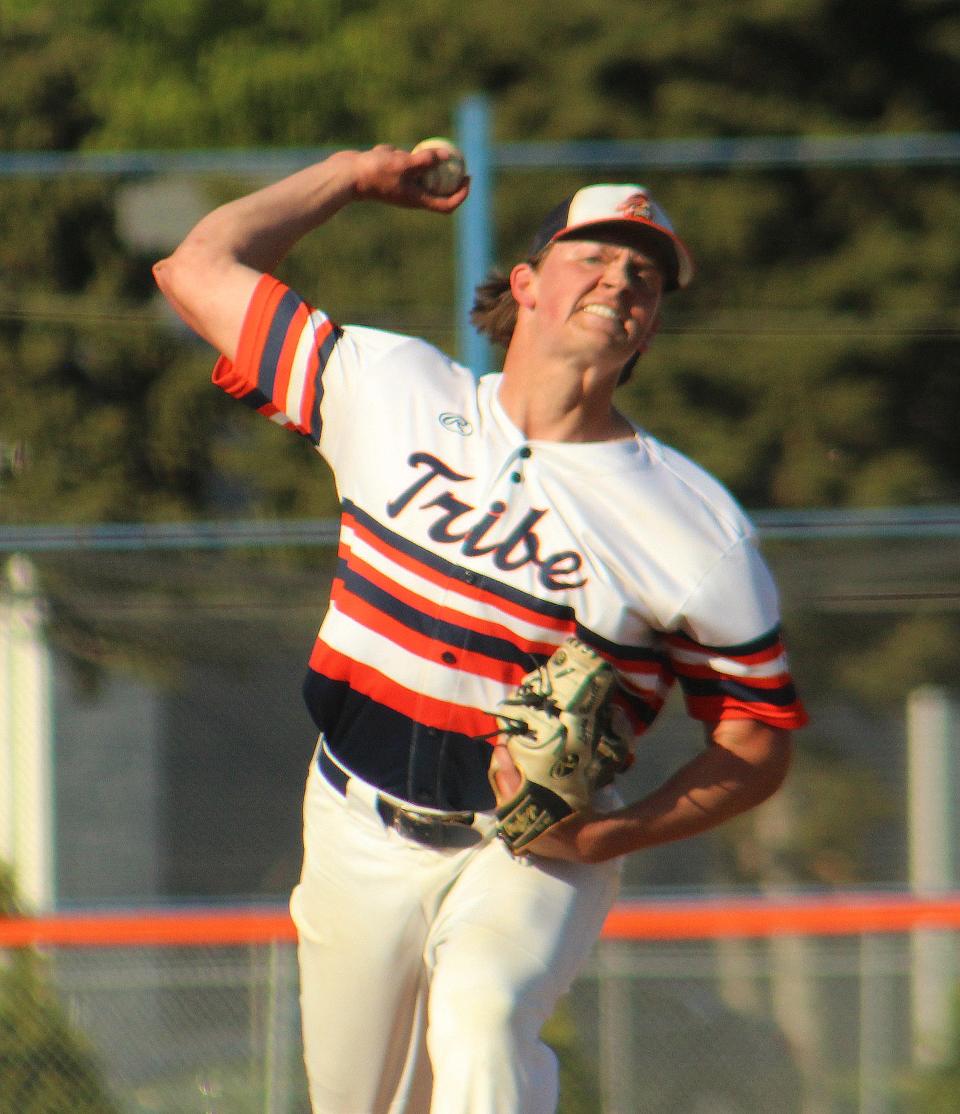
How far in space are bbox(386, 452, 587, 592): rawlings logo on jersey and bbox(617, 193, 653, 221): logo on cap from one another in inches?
18.4

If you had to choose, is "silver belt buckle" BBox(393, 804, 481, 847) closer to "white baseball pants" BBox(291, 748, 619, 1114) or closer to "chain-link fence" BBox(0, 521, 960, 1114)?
"white baseball pants" BBox(291, 748, 619, 1114)

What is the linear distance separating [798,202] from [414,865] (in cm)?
791

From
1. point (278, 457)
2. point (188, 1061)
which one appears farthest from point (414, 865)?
point (278, 457)

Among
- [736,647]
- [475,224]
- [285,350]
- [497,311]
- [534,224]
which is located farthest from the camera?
[534,224]

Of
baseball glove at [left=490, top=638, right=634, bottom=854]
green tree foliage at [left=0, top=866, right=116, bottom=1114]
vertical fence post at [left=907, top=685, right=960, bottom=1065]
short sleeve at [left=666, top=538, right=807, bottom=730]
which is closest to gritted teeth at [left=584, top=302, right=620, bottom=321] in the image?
short sleeve at [left=666, top=538, right=807, bottom=730]

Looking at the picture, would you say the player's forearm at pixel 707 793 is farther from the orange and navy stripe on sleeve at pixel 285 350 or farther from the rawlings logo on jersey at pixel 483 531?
the orange and navy stripe on sleeve at pixel 285 350

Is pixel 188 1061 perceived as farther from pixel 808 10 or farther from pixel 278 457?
pixel 808 10

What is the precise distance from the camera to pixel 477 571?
99.8 inches

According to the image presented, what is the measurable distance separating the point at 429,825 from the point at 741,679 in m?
0.51

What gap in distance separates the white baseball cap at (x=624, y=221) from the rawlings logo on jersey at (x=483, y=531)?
1.38 feet

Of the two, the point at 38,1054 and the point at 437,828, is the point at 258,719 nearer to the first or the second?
the point at 38,1054

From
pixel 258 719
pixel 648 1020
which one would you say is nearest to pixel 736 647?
pixel 648 1020

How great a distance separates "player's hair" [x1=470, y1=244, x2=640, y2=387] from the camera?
2.87m

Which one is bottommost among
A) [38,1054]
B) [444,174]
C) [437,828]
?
[38,1054]
